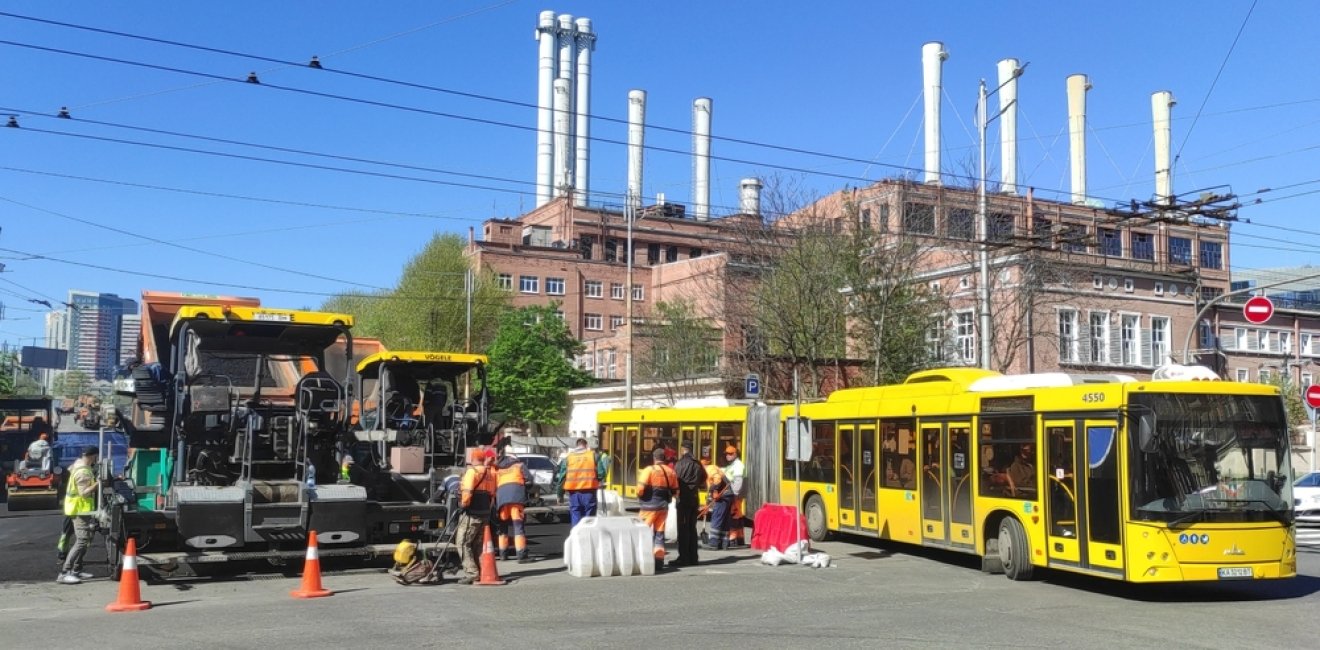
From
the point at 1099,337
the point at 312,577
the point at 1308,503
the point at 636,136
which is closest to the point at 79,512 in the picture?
the point at 312,577

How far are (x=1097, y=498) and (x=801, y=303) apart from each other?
22.9m

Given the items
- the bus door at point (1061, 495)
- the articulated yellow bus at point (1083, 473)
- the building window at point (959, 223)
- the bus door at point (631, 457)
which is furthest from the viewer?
the building window at point (959, 223)

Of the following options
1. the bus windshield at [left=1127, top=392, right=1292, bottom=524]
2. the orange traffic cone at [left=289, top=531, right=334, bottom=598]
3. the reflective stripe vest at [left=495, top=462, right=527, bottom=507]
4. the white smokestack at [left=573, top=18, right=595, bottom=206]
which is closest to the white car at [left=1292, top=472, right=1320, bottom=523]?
the bus windshield at [left=1127, top=392, right=1292, bottom=524]

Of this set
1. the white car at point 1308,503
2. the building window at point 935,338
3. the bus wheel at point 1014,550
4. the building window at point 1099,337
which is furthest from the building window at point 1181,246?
the bus wheel at point 1014,550

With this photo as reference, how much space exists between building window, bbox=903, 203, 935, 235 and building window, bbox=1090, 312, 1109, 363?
506 inches

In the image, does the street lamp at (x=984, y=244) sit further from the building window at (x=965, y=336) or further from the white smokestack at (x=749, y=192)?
the white smokestack at (x=749, y=192)

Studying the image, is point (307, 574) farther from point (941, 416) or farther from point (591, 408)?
point (591, 408)

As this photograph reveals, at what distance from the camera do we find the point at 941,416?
55.9 feet

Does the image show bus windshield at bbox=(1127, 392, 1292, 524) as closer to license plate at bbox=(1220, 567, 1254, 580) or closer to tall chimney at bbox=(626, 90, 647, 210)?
license plate at bbox=(1220, 567, 1254, 580)

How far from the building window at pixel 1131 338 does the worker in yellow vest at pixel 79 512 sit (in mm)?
42764

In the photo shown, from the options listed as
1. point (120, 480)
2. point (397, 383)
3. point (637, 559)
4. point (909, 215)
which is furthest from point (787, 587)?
point (909, 215)

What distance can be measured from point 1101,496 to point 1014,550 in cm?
188

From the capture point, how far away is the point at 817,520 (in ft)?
68.2

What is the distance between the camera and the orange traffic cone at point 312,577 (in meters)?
12.9
